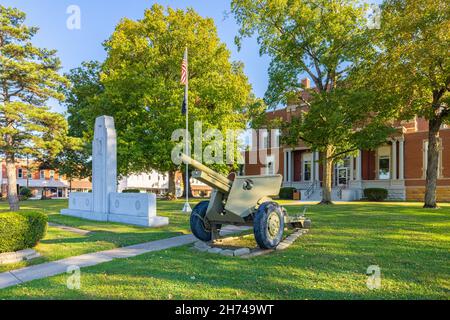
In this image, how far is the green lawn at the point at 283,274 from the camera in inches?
207

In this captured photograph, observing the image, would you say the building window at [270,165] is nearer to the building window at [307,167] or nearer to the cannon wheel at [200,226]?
the building window at [307,167]

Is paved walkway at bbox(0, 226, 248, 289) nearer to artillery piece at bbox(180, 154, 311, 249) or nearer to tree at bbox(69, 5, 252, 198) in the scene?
artillery piece at bbox(180, 154, 311, 249)

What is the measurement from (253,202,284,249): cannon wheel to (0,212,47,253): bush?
5.24m

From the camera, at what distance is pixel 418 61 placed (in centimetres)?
1573

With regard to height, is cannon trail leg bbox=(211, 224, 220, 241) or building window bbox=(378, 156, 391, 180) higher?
building window bbox=(378, 156, 391, 180)

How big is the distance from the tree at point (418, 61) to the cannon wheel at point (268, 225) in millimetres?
11656

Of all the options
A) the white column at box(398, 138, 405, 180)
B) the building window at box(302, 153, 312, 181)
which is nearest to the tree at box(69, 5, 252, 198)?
the building window at box(302, 153, 312, 181)

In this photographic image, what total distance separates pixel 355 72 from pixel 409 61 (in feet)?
14.9

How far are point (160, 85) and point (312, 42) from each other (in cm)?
1086

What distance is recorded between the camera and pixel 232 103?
27.9m

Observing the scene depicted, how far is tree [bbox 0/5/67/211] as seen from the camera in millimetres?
18203

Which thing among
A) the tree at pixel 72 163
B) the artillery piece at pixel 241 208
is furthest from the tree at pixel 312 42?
the tree at pixel 72 163
